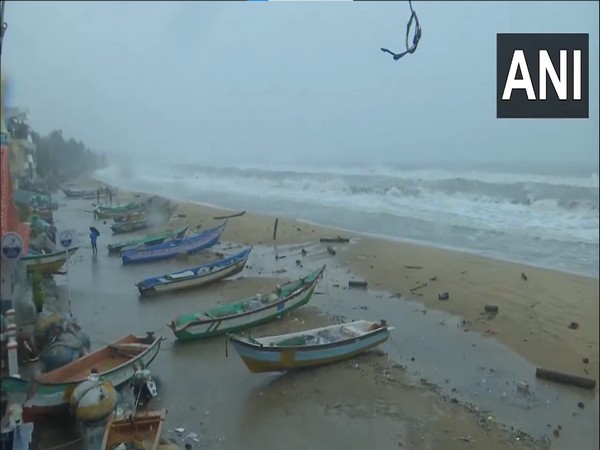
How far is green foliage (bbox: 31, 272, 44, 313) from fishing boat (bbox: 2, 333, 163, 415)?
0.34 m

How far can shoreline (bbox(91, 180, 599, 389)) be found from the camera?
4789mm

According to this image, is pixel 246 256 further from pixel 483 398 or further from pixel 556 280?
pixel 556 280

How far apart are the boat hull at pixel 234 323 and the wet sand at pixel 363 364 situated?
7cm

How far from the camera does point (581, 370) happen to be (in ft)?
14.0

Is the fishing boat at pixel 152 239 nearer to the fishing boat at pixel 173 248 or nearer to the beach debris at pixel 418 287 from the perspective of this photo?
the fishing boat at pixel 173 248

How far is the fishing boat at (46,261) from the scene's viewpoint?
2852 mm

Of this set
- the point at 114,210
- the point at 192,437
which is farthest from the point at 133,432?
the point at 114,210

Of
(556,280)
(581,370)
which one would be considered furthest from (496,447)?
(556,280)

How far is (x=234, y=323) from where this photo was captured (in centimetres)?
411

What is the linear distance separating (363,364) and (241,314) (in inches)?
37.9

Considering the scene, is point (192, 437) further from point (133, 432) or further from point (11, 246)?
point (11, 246)

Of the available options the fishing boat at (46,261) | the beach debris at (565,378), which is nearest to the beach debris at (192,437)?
the fishing boat at (46,261)

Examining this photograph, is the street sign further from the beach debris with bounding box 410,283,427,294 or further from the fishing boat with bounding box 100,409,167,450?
the beach debris with bounding box 410,283,427,294

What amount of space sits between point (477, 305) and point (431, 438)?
2.87m
